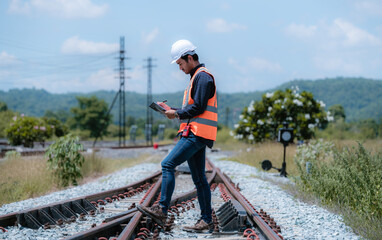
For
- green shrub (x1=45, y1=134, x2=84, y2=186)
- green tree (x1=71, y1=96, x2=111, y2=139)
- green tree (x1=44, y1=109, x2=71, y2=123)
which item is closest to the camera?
green shrub (x1=45, y1=134, x2=84, y2=186)

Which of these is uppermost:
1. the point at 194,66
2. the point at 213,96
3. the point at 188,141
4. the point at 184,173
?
the point at 194,66

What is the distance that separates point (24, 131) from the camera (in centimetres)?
2339

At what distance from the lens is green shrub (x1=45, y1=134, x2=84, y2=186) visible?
8.86m

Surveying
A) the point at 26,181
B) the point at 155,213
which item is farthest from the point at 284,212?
the point at 26,181

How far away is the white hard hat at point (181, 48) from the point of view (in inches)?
150

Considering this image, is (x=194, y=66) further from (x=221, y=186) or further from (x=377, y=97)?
(x=377, y=97)

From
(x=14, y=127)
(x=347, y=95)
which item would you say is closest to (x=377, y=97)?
(x=347, y=95)

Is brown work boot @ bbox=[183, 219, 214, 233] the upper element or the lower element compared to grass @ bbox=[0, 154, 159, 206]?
upper

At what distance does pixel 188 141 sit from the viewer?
12.5ft

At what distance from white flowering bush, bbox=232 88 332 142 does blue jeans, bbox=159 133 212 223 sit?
16.8m

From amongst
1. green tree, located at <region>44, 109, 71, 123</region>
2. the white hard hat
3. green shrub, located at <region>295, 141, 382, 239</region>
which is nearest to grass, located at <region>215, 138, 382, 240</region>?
green shrub, located at <region>295, 141, 382, 239</region>

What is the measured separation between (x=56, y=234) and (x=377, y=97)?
190 metres

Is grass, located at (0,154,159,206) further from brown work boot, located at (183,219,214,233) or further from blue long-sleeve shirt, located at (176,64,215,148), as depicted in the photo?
blue long-sleeve shirt, located at (176,64,215,148)

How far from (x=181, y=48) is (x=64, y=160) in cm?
613
